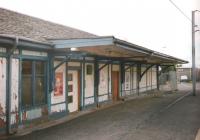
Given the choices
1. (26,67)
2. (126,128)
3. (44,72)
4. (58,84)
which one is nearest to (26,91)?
(26,67)

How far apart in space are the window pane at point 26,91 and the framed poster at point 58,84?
1746mm

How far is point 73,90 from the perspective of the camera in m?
14.4

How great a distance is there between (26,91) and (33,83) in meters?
0.44

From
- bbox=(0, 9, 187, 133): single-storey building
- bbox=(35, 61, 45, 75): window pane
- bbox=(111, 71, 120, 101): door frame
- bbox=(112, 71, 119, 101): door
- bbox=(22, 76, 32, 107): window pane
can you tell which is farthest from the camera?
bbox=(112, 71, 119, 101): door

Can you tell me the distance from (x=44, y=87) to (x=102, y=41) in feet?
10.6

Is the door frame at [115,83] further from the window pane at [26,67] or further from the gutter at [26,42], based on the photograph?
the window pane at [26,67]

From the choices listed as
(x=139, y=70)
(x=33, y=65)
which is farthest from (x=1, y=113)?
(x=139, y=70)

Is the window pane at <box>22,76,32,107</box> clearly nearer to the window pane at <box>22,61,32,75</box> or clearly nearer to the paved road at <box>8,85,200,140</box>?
the window pane at <box>22,61,32,75</box>

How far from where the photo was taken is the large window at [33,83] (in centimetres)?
1068

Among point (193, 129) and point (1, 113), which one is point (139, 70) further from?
point (1, 113)

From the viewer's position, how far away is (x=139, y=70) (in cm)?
2489

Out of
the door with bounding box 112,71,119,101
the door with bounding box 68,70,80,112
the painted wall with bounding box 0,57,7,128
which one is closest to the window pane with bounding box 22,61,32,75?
the painted wall with bounding box 0,57,7,128

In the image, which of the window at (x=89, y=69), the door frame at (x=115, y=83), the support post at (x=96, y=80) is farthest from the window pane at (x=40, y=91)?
the door frame at (x=115, y=83)

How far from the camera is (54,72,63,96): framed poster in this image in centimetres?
1265
